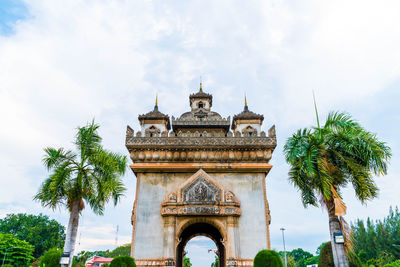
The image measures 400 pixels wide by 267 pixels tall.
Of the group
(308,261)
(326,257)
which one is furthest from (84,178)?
(308,261)

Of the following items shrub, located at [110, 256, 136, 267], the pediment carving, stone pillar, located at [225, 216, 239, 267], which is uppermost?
the pediment carving

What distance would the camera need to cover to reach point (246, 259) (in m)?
15.7

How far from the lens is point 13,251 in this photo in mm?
33906

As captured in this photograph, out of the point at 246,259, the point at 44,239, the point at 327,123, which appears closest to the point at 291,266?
the point at 44,239

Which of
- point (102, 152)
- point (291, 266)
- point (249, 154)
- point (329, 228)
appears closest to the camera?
point (329, 228)

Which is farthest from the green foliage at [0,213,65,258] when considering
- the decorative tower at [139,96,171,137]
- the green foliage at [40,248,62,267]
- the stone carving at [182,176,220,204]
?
the stone carving at [182,176,220,204]

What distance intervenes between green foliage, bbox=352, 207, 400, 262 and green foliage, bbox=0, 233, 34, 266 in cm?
4552

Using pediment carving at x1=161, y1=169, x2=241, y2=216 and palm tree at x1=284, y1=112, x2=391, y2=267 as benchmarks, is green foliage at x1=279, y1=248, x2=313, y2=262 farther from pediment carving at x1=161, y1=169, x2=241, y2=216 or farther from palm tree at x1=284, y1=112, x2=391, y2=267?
palm tree at x1=284, y1=112, x2=391, y2=267

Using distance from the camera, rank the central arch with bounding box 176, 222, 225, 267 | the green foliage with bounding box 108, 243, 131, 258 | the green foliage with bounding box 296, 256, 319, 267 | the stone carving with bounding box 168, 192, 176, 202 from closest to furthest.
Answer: the stone carving with bounding box 168, 192, 176, 202 → the central arch with bounding box 176, 222, 225, 267 → the green foliage with bounding box 108, 243, 131, 258 → the green foliage with bounding box 296, 256, 319, 267

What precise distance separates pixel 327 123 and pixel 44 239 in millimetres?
56762

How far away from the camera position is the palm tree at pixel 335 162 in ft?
39.8

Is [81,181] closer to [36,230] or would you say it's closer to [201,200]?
[201,200]

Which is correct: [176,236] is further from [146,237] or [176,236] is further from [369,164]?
[369,164]

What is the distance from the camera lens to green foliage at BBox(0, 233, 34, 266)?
32641 millimetres
